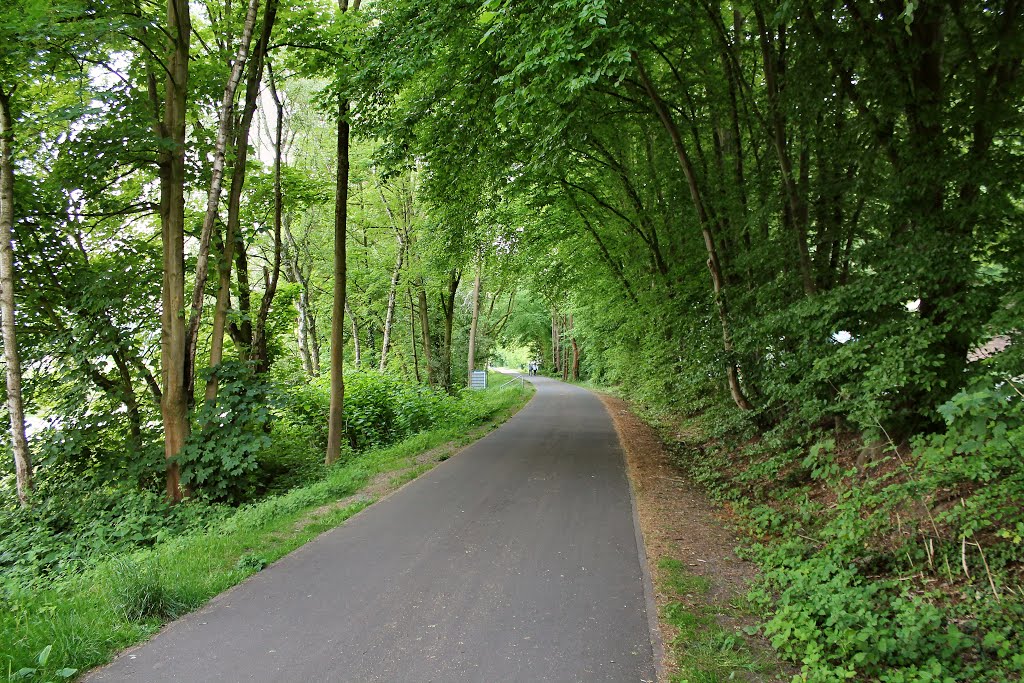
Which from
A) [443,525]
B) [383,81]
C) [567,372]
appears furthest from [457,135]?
[567,372]

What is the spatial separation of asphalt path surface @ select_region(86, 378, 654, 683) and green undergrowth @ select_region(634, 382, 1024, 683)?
938mm

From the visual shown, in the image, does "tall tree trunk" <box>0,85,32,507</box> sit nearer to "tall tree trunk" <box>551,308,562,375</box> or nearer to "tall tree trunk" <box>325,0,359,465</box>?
"tall tree trunk" <box>325,0,359,465</box>

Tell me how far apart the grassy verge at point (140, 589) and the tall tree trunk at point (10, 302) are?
10.3 ft

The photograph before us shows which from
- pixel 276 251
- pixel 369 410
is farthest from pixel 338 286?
pixel 369 410

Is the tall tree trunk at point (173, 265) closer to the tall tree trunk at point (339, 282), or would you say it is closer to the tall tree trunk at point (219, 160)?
the tall tree trunk at point (219, 160)

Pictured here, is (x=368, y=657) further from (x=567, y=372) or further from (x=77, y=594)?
(x=567, y=372)

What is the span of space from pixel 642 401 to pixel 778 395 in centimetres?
1334

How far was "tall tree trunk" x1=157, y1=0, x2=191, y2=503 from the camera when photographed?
830 cm

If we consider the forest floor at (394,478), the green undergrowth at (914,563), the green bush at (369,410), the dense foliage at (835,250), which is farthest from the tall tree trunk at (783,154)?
the green bush at (369,410)

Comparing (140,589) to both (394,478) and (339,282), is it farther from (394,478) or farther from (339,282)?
(339,282)

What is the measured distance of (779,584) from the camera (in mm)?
4484

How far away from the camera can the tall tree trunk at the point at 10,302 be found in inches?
290

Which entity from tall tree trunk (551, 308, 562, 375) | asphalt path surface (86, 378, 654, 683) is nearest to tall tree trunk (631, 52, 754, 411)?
asphalt path surface (86, 378, 654, 683)

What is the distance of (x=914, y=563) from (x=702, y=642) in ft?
6.92
